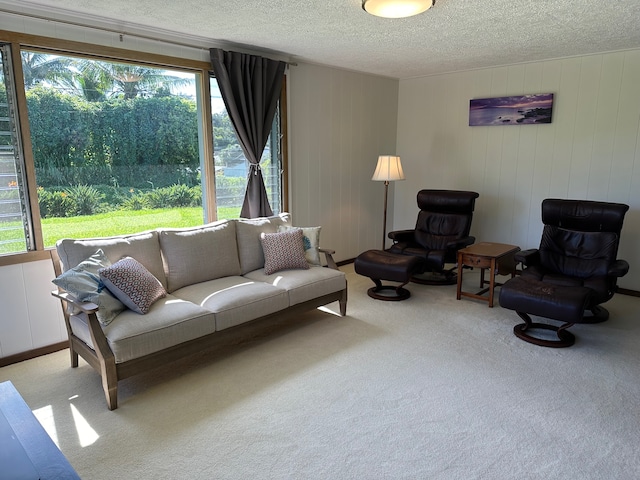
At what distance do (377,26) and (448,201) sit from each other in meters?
2.34

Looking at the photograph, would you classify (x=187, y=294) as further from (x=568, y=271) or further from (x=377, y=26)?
(x=568, y=271)

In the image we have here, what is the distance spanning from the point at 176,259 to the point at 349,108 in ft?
10.4

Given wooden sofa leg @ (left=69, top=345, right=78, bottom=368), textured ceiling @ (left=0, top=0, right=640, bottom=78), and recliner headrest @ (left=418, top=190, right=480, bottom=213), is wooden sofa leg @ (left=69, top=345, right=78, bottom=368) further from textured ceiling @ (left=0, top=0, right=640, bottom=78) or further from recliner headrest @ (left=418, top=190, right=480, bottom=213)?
recliner headrest @ (left=418, top=190, right=480, bottom=213)

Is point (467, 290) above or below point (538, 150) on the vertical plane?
below

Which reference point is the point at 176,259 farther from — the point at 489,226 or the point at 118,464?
the point at 489,226

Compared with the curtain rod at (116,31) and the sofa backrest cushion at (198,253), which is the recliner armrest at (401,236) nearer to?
the sofa backrest cushion at (198,253)

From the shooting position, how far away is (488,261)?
14.3 feet

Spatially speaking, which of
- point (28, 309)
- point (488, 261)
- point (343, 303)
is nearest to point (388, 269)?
point (343, 303)

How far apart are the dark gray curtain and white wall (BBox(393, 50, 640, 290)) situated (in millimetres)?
2376

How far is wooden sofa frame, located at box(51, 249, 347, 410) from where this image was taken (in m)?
2.59

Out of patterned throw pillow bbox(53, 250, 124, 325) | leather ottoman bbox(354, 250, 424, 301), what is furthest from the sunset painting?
patterned throw pillow bbox(53, 250, 124, 325)

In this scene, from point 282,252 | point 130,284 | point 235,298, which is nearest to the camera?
point 130,284

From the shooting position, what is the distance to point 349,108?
5.61 m

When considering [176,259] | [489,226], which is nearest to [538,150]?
[489,226]
